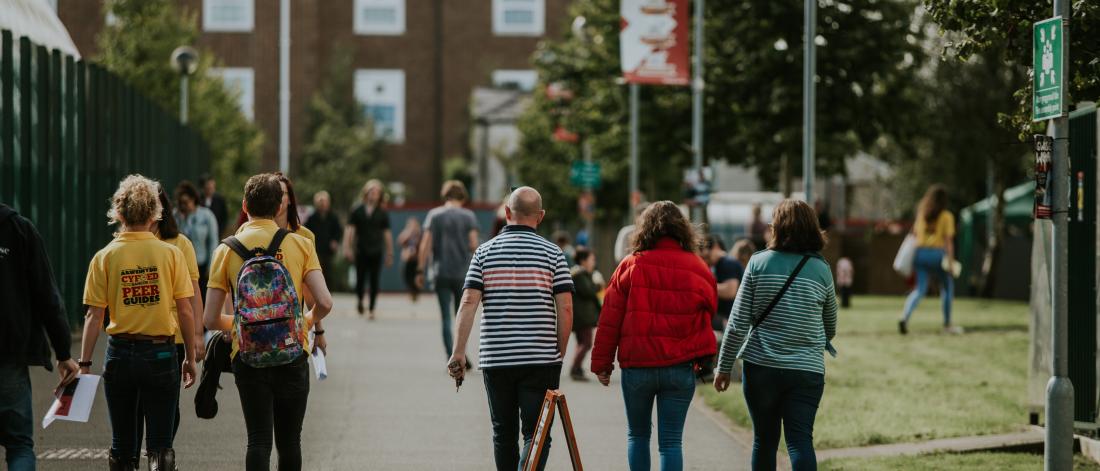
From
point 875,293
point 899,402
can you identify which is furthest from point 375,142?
point 899,402

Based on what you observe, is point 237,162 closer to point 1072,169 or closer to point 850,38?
point 850,38

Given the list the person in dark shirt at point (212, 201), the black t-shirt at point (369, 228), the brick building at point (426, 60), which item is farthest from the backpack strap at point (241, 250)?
the brick building at point (426, 60)

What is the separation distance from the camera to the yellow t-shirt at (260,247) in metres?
7.11

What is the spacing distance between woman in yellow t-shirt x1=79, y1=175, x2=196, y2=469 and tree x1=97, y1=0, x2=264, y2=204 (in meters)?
31.6

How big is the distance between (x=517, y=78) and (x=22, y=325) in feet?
179

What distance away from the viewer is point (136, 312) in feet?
24.4

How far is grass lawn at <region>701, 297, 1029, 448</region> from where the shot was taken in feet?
36.2

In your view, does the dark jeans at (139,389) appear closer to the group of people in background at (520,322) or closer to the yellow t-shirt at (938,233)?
the group of people in background at (520,322)

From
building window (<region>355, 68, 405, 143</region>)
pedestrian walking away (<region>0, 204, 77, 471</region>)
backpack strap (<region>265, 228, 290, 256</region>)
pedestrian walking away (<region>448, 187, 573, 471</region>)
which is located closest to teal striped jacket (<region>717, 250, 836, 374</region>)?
pedestrian walking away (<region>448, 187, 573, 471</region>)

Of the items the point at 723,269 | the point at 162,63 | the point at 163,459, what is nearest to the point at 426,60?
the point at 162,63

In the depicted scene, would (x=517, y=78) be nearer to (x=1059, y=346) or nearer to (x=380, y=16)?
(x=380, y=16)

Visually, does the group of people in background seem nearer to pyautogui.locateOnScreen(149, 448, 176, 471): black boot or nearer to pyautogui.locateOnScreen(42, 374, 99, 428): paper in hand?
pyautogui.locateOnScreen(149, 448, 176, 471): black boot

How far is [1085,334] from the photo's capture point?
31.9 feet

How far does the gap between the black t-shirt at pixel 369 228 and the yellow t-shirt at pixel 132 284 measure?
1268 cm
